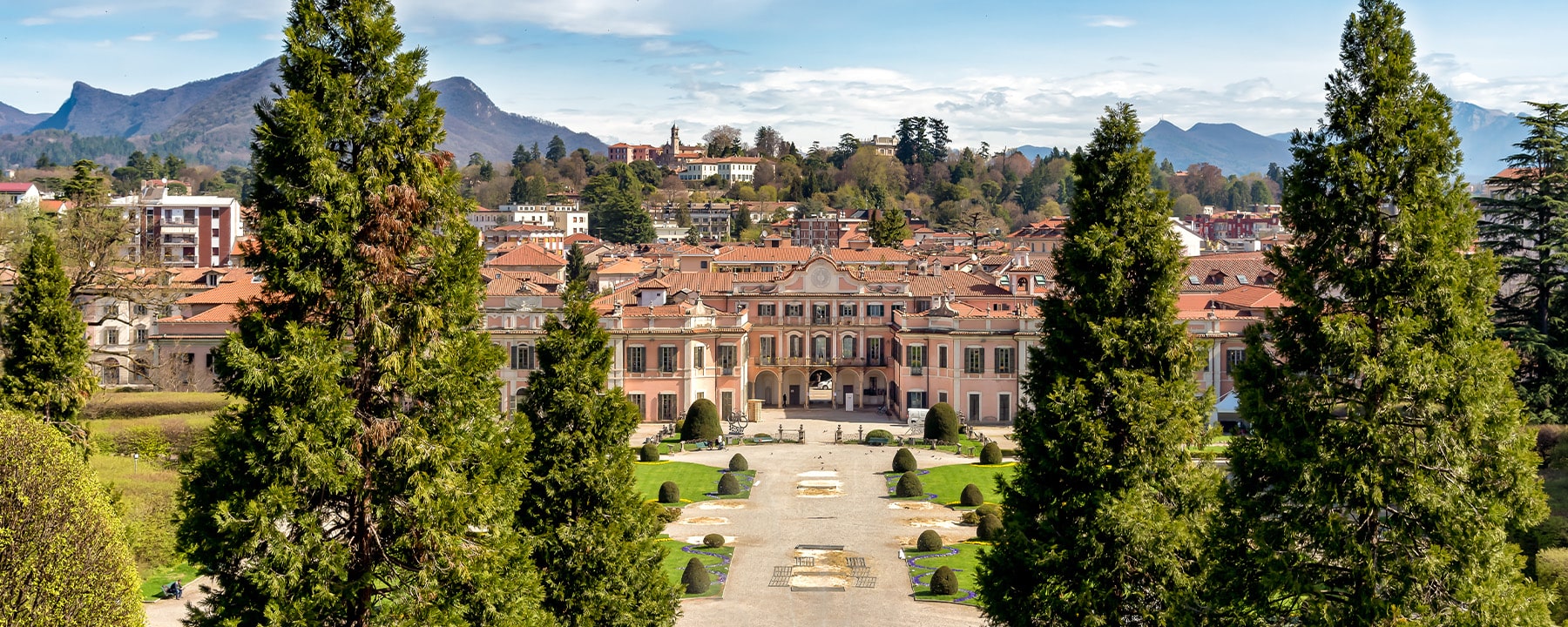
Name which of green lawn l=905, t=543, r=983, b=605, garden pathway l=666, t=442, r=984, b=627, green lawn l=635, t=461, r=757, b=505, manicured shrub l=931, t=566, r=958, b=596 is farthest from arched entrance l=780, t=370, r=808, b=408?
manicured shrub l=931, t=566, r=958, b=596

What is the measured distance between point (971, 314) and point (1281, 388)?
49.1 m

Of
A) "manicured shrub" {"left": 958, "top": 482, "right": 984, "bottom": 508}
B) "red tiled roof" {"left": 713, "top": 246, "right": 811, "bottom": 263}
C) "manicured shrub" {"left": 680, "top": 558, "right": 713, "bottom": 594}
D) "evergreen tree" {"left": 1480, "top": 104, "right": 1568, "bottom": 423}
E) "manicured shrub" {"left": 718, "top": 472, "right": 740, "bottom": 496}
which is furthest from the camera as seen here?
"red tiled roof" {"left": 713, "top": 246, "right": 811, "bottom": 263}

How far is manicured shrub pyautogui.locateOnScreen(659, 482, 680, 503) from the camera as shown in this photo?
1709 inches

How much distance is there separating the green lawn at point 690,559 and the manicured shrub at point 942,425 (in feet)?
65.9

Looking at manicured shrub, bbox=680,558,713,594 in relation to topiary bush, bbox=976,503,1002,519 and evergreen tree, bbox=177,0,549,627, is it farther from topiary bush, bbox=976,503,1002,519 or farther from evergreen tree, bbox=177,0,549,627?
evergreen tree, bbox=177,0,549,627

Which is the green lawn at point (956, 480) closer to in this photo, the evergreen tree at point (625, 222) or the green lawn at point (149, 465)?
the green lawn at point (149, 465)

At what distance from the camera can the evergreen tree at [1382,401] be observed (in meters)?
13.8

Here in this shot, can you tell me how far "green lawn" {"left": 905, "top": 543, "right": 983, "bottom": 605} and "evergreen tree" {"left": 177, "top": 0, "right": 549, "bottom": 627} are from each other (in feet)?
62.5

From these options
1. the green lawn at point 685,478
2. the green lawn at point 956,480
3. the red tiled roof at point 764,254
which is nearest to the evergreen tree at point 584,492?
the green lawn at point 685,478

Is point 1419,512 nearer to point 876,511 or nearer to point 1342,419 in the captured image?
point 1342,419

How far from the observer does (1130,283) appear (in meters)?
18.0

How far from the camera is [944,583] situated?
3228 cm

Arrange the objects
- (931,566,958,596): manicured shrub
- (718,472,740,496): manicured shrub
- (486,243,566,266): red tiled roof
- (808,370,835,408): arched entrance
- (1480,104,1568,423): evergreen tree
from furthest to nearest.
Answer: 1. (486,243,566,266): red tiled roof
2. (808,370,835,408): arched entrance
3. (718,472,740,496): manicured shrub
4. (1480,104,1568,423): evergreen tree
5. (931,566,958,596): manicured shrub

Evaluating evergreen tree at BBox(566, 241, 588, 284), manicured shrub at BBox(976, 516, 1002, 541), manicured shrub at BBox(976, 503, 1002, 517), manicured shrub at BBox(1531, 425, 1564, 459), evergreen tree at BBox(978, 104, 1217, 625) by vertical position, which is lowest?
manicured shrub at BBox(976, 503, 1002, 517)
